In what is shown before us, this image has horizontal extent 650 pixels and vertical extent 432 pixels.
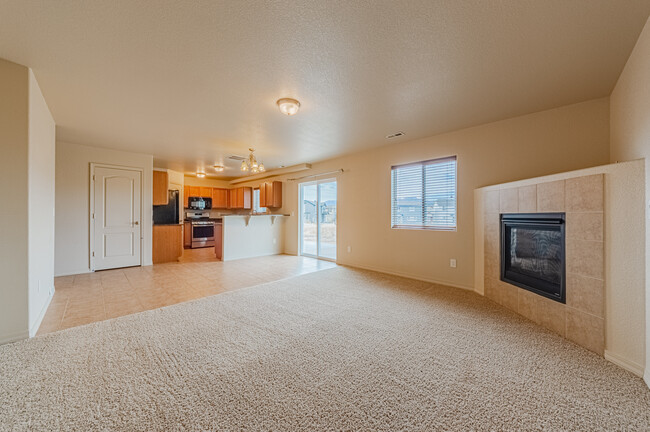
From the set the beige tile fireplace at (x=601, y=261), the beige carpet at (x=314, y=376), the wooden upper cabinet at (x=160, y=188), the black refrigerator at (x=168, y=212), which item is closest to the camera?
the beige carpet at (x=314, y=376)

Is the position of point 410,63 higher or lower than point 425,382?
higher

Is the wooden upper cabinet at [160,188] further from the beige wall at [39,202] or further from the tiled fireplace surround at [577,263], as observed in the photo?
the tiled fireplace surround at [577,263]

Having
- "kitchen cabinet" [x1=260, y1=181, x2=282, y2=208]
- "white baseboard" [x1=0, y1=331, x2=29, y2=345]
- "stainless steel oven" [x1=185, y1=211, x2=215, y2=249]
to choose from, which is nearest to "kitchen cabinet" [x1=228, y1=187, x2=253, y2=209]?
"stainless steel oven" [x1=185, y1=211, x2=215, y2=249]

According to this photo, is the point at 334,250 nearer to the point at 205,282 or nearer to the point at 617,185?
the point at 205,282

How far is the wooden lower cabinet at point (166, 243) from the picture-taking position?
19.5ft

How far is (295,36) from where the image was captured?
186 centimetres

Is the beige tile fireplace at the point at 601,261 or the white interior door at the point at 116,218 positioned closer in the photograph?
the beige tile fireplace at the point at 601,261

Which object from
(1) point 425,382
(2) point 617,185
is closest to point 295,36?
(1) point 425,382

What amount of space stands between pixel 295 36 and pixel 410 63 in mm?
1032

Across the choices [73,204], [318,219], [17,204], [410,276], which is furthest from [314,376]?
[73,204]

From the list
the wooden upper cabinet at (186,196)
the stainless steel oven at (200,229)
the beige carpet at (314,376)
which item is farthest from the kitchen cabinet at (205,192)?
the beige carpet at (314,376)

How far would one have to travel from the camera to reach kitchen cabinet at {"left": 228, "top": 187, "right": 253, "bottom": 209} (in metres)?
8.78

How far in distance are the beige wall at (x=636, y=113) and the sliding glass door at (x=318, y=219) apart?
452cm

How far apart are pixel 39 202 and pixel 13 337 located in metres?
1.36
